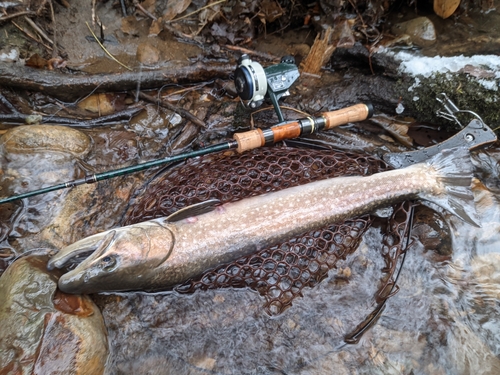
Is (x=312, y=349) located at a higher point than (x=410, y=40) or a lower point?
lower

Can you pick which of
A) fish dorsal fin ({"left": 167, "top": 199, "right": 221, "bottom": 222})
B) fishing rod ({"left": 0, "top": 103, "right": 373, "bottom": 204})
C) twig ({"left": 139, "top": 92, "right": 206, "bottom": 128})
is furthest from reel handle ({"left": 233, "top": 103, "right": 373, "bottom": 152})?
twig ({"left": 139, "top": 92, "right": 206, "bottom": 128})

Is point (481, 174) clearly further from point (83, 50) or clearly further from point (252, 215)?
point (83, 50)

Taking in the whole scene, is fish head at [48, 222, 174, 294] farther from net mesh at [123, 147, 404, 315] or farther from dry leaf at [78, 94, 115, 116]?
dry leaf at [78, 94, 115, 116]

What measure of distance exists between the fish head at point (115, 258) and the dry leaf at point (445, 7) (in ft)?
13.3

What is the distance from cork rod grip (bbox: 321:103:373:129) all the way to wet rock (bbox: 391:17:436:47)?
4.43 ft

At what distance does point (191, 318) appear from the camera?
3.25 metres

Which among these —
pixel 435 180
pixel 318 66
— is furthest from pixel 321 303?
pixel 318 66

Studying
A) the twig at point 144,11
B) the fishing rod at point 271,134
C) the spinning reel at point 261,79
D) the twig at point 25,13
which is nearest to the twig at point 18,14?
the twig at point 25,13

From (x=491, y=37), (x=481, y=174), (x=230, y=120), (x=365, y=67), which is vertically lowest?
(x=481, y=174)

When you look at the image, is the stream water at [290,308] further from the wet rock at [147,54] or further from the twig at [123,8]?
the twig at [123,8]

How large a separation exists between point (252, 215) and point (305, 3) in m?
2.86

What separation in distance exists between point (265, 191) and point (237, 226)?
0.51 metres

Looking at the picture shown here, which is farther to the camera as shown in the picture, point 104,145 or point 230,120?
point 230,120

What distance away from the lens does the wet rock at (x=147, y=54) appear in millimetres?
4102
